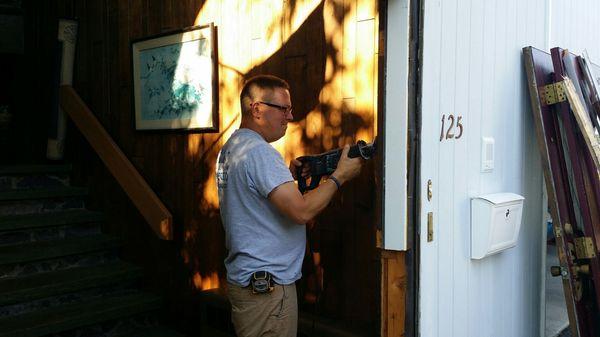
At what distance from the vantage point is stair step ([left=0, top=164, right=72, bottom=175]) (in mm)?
4328

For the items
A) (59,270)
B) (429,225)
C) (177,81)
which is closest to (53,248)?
(59,270)

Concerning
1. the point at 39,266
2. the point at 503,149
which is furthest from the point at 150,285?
the point at 503,149

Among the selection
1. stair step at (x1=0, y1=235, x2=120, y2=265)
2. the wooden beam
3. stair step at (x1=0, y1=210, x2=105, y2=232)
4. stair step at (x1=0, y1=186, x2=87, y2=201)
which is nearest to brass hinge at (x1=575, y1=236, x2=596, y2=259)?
the wooden beam

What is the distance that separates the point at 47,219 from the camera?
4211 mm

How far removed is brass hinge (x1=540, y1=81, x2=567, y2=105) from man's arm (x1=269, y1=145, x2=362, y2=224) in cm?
136

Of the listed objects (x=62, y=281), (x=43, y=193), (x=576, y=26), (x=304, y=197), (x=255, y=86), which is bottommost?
(x=62, y=281)

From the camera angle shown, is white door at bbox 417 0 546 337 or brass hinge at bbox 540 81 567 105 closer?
white door at bbox 417 0 546 337

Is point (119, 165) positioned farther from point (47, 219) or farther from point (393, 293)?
point (393, 293)

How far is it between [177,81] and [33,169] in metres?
1.63

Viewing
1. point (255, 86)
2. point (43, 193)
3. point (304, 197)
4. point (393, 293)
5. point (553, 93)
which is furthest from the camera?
point (43, 193)

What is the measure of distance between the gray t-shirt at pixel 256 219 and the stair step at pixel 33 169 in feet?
8.97

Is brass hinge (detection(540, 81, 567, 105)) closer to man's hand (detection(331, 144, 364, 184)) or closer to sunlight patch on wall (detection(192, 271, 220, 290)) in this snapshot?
man's hand (detection(331, 144, 364, 184))

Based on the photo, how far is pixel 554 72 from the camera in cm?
314

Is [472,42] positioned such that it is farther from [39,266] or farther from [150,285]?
[39,266]
